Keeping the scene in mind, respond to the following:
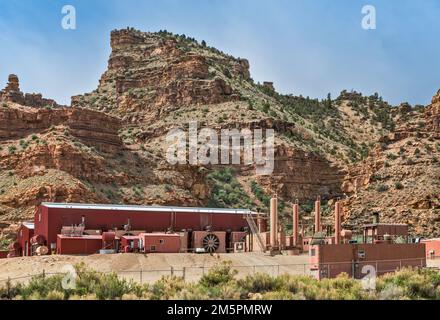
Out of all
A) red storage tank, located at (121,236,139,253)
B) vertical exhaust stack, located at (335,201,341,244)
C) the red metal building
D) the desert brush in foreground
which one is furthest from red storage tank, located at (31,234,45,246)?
vertical exhaust stack, located at (335,201,341,244)

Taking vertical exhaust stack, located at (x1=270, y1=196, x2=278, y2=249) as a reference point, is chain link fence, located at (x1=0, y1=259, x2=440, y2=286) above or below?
below

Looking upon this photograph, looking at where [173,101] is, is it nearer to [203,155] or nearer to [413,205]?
[203,155]

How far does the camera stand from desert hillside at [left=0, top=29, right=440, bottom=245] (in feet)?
259

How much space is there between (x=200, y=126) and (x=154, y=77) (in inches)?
703

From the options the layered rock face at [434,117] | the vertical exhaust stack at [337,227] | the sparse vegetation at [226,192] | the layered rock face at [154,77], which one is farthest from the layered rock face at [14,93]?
the vertical exhaust stack at [337,227]

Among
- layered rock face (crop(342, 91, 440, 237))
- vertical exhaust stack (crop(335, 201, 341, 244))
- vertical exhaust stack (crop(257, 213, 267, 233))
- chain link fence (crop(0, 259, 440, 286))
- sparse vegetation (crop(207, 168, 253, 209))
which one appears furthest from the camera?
sparse vegetation (crop(207, 168, 253, 209))

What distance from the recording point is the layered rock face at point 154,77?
117312 millimetres

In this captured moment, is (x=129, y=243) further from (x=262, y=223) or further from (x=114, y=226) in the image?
(x=262, y=223)

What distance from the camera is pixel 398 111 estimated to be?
388 ft

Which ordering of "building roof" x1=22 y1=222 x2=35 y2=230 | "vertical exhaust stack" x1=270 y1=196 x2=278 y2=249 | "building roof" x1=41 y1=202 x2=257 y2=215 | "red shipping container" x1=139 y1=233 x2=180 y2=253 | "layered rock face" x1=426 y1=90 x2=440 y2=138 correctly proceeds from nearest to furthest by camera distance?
"red shipping container" x1=139 y1=233 x2=180 y2=253
"vertical exhaust stack" x1=270 y1=196 x2=278 y2=249
"building roof" x1=41 y1=202 x2=257 y2=215
"building roof" x1=22 y1=222 x2=35 y2=230
"layered rock face" x1=426 y1=90 x2=440 y2=138

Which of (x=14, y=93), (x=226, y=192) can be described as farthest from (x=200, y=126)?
(x=14, y=93)

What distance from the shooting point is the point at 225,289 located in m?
36.4

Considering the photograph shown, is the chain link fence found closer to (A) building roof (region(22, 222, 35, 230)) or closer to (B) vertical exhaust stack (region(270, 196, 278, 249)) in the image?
(B) vertical exhaust stack (region(270, 196, 278, 249))

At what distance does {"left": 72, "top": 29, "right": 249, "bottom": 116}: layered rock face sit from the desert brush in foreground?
7610cm
